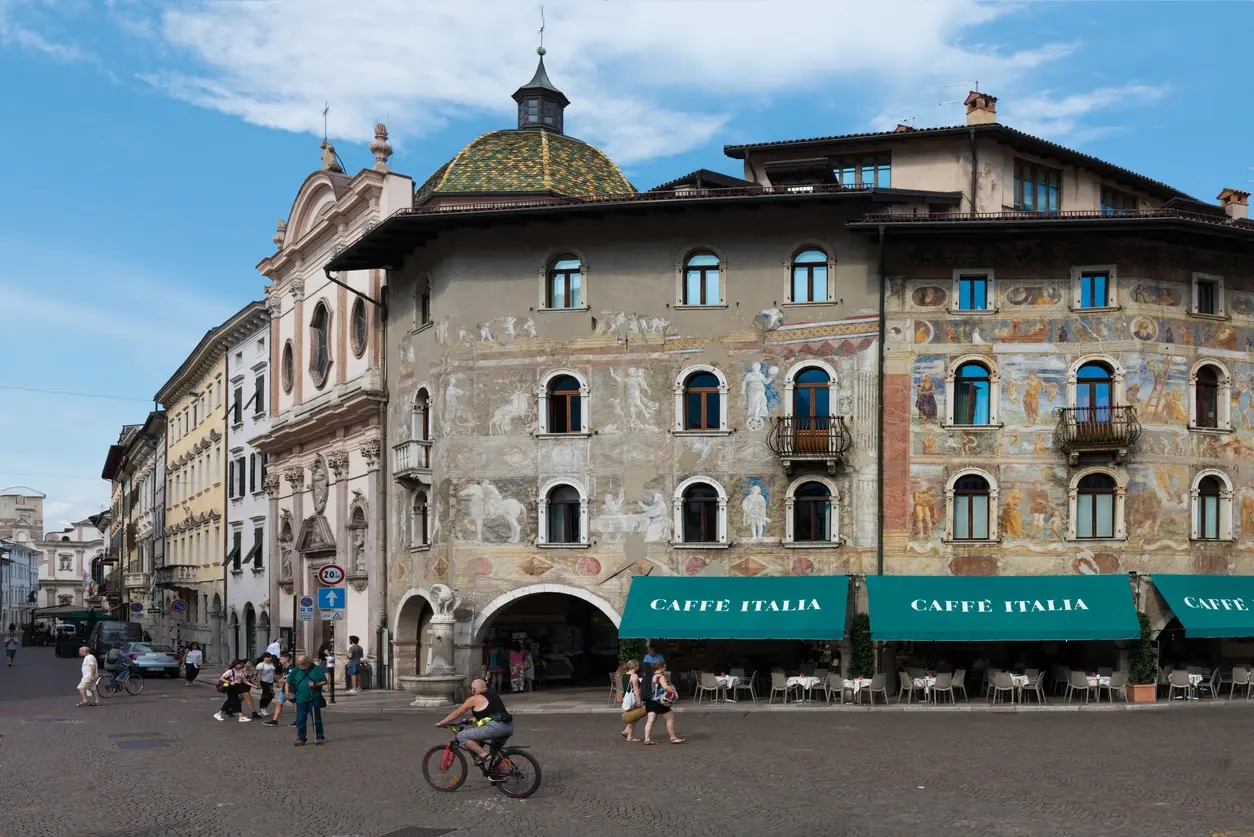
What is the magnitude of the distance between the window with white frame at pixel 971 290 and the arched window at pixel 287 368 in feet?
84.7

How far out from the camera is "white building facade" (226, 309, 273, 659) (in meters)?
53.4

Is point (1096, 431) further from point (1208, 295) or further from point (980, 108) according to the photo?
point (980, 108)

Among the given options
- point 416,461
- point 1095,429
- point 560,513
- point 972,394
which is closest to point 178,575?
point 416,461

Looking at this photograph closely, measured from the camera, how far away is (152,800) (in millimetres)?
17422

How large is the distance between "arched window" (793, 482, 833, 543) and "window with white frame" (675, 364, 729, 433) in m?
2.47

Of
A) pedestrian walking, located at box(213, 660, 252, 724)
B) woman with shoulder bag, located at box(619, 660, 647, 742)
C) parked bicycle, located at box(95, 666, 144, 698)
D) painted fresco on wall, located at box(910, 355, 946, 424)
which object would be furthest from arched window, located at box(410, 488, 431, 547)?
woman with shoulder bag, located at box(619, 660, 647, 742)

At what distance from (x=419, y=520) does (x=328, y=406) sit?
22.3 ft

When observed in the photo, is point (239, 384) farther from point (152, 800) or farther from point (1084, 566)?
point (152, 800)

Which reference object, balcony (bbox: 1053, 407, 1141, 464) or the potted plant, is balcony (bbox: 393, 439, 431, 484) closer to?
balcony (bbox: 1053, 407, 1141, 464)

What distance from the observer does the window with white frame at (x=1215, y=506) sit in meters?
33.3

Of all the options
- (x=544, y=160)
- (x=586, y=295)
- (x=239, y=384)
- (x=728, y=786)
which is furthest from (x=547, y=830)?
(x=239, y=384)

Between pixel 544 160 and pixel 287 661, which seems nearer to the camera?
pixel 287 661

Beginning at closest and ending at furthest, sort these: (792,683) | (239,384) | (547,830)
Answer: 1. (547,830)
2. (792,683)
3. (239,384)

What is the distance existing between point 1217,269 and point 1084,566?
316 inches
